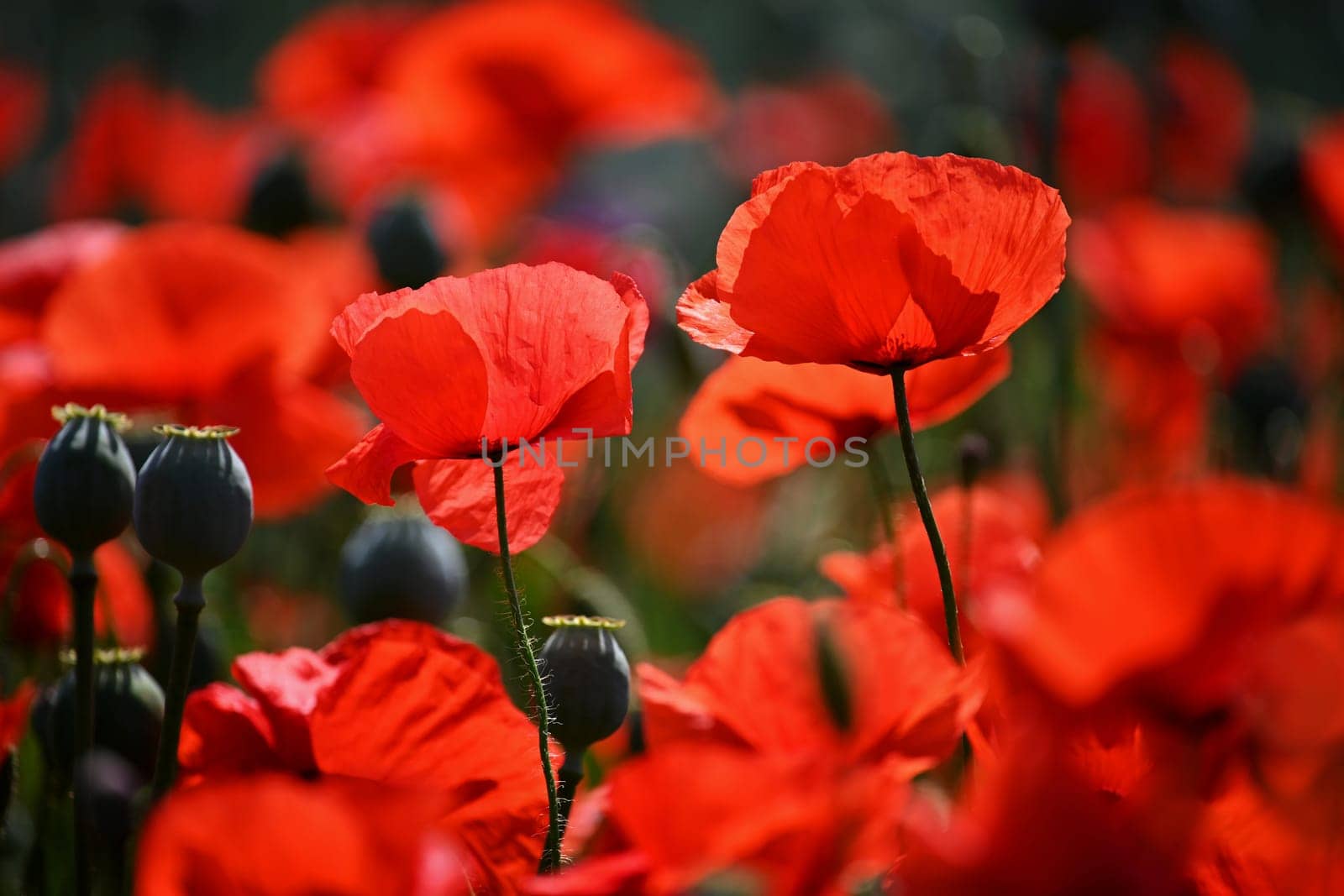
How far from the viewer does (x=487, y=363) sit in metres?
0.48

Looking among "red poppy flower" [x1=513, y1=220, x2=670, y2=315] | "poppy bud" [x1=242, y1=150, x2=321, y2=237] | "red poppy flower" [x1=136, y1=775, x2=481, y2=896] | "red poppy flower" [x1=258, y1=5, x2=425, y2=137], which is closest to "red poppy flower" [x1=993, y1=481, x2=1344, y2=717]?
"red poppy flower" [x1=136, y1=775, x2=481, y2=896]

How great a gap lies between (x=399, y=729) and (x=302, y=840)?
5.8 inches

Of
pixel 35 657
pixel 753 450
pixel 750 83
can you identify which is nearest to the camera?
pixel 753 450

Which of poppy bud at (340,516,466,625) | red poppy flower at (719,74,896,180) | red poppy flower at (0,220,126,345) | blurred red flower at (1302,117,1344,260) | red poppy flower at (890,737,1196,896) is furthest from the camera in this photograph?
red poppy flower at (719,74,896,180)

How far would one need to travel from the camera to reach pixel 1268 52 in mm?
3102

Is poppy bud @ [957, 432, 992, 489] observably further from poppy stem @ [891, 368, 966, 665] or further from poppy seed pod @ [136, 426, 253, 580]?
poppy seed pod @ [136, 426, 253, 580]

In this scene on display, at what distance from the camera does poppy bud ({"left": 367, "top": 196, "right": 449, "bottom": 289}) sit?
114cm

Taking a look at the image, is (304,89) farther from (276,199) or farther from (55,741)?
(55,741)

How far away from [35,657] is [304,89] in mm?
1312

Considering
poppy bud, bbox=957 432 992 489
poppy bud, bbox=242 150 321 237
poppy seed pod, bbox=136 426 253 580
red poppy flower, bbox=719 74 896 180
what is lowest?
red poppy flower, bbox=719 74 896 180

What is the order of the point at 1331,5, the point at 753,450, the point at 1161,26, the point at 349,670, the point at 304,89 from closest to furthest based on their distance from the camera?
1. the point at 349,670
2. the point at 753,450
3. the point at 1161,26
4. the point at 304,89
5. the point at 1331,5

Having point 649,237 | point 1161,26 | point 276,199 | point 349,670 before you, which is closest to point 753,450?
point 349,670

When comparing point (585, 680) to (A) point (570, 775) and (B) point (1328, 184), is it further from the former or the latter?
(B) point (1328, 184)

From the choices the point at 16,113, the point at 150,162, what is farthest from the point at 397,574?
the point at 16,113
